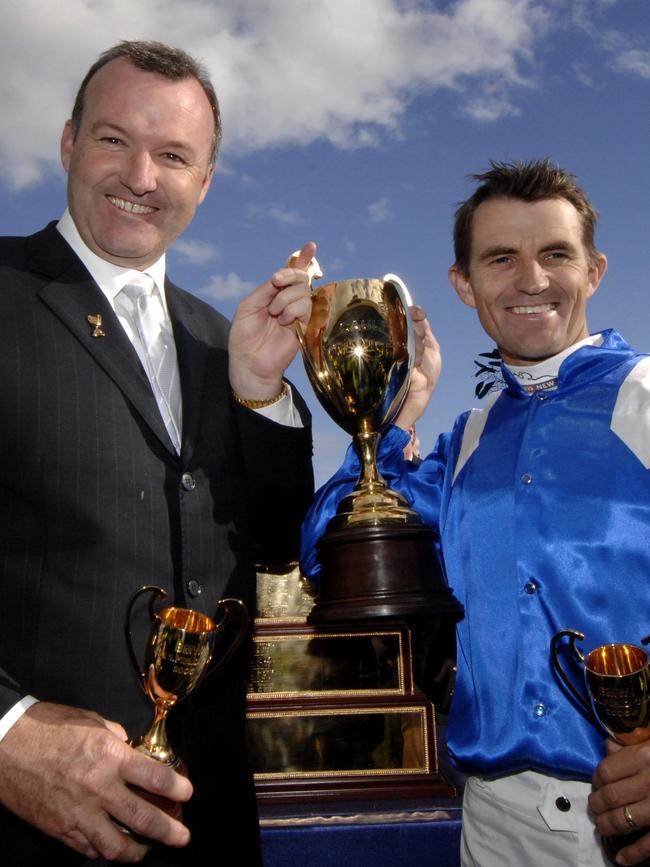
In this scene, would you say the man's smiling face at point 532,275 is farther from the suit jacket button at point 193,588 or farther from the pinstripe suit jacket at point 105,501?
the suit jacket button at point 193,588

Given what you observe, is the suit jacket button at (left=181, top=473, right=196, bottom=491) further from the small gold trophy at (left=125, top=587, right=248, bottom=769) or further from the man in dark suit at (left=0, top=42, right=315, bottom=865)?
the small gold trophy at (left=125, top=587, right=248, bottom=769)

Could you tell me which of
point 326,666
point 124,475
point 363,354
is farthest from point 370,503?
point 326,666

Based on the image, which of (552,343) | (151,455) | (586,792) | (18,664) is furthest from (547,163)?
(18,664)

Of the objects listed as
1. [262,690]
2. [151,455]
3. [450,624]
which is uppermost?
[151,455]

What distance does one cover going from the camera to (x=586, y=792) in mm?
1612

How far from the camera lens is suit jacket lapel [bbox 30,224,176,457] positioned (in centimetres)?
161

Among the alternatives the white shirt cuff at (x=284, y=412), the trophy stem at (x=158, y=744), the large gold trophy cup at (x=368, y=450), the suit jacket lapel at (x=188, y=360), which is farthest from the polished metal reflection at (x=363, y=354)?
the trophy stem at (x=158, y=744)

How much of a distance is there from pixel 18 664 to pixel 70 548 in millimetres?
235

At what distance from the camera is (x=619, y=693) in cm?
130

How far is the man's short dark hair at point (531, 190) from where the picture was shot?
2029 mm

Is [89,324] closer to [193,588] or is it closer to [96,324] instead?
[96,324]

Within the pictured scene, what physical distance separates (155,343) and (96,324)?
0.22m

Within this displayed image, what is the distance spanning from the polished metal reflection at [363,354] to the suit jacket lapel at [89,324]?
16.0 inches

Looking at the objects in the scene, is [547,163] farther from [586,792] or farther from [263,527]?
[586,792]
